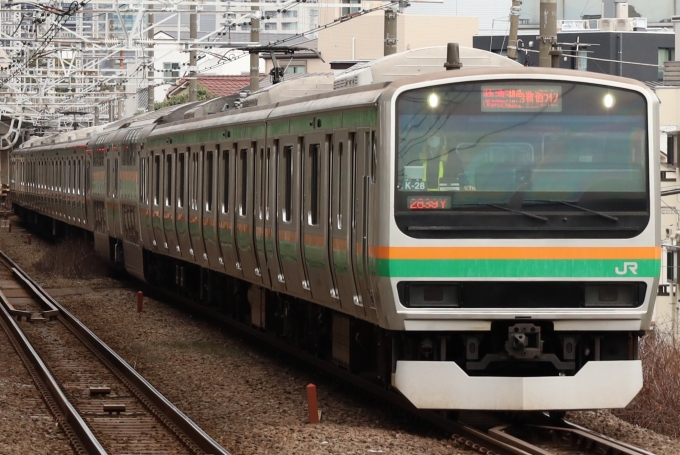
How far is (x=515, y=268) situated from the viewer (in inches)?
364

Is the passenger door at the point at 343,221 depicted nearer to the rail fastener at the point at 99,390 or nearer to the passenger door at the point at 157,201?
the rail fastener at the point at 99,390

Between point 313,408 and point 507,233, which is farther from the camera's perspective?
point 313,408

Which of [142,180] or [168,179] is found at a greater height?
[168,179]

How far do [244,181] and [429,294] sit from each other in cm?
475

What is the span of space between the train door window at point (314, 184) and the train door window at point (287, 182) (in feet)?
2.05

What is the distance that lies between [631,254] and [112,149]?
609 inches

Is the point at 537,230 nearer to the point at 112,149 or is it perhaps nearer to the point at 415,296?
the point at 415,296

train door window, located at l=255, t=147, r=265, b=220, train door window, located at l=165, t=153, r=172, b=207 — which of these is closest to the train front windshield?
train door window, located at l=255, t=147, r=265, b=220

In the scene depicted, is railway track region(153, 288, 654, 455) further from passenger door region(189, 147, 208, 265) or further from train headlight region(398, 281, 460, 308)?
passenger door region(189, 147, 208, 265)

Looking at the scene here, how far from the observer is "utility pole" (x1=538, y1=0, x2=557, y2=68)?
14711 mm

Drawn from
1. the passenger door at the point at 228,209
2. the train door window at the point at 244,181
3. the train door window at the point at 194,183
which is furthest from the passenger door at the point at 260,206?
the train door window at the point at 194,183

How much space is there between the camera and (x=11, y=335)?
16703 millimetres

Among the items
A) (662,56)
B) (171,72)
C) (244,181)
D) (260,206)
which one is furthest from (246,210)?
(171,72)

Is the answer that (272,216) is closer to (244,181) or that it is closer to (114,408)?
(244,181)
